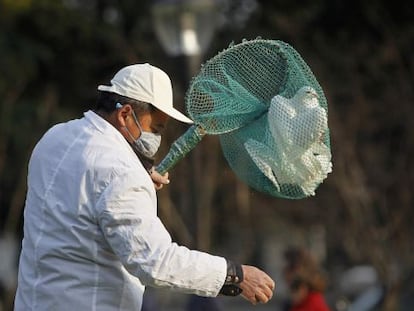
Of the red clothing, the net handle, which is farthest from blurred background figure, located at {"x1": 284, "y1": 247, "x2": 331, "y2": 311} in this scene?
the net handle

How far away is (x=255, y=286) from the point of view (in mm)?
4547

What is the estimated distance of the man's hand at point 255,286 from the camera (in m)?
4.54

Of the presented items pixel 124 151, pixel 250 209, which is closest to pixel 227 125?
pixel 124 151

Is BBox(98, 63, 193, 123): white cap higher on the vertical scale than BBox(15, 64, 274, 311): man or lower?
higher

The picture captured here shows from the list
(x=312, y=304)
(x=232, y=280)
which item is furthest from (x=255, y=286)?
(x=312, y=304)

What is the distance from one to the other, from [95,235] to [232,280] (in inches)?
20.4

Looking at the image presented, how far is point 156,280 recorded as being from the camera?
4.38 m

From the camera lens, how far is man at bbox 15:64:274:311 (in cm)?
439

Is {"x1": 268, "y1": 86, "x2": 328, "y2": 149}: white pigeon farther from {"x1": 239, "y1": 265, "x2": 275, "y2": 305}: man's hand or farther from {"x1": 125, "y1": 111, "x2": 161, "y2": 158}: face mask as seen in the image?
{"x1": 239, "y1": 265, "x2": 275, "y2": 305}: man's hand

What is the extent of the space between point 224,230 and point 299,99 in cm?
1838

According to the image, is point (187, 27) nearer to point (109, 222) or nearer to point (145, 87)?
point (145, 87)

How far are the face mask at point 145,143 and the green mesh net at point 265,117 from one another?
17.6 inches

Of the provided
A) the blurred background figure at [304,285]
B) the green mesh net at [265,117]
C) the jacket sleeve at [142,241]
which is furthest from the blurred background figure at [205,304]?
the jacket sleeve at [142,241]

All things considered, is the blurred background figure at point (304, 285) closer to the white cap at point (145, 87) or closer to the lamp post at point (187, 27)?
the lamp post at point (187, 27)
